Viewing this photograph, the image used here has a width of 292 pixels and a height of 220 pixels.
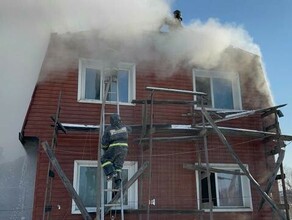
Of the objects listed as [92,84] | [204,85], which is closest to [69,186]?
[92,84]

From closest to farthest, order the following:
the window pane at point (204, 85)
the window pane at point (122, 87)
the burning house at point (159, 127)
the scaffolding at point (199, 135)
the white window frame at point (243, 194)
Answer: the scaffolding at point (199, 135) → the burning house at point (159, 127) → the white window frame at point (243, 194) → the window pane at point (122, 87) → the window pane at point (204, 85)

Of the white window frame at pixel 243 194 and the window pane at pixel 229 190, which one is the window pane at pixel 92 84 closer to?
the white window frame at pixel 243 194

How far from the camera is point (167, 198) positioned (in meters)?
8.83

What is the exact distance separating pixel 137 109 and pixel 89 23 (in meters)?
2.70

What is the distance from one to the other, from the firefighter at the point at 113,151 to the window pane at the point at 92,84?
8.72ft

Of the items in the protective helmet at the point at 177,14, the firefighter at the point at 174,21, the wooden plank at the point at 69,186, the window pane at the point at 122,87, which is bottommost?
the wooden plank at the point at 69,186

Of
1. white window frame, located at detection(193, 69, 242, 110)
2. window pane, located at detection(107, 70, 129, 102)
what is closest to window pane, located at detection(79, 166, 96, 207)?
window pane, located at detection(107, 70, 129, 102)

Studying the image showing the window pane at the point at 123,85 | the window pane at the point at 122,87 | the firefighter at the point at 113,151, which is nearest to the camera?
the firefighter at the point at 113,151

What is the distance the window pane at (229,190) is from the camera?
31.1 ft

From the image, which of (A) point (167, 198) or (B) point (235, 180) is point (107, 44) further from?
(B) point (235, 180)

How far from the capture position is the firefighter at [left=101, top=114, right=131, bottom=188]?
22.5 feet

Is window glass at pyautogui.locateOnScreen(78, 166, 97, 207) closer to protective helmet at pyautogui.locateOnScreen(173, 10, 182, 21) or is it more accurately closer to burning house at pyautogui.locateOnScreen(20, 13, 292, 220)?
burning house at pyautogui.locateOnScreen(20, 13, 292, 220)

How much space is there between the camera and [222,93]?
35.0 feet

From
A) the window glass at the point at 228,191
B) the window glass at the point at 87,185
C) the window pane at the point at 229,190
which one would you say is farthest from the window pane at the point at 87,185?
the window pane at the point at 229,190
